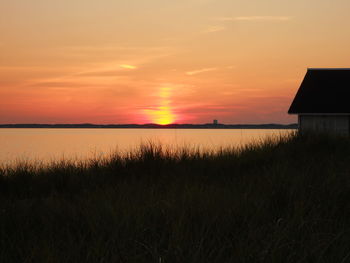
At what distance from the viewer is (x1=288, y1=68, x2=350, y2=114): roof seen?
23750 millimetres

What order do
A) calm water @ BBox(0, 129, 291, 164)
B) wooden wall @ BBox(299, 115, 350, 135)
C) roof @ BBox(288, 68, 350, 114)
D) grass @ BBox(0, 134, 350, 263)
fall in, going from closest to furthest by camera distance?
1. grass @ BBox(0, 134, 350, 263)
2. calm water @ BBox(0, 129, 291, 164)
3. wooden wall @ BBox(299, 115, 350, 135)
4. roof @ BBox(288, 68, 350, 114)

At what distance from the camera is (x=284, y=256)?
157 inches

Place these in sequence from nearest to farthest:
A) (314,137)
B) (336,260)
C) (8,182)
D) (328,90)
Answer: (336,260) → (8,182) → (314,137) → (328,90)

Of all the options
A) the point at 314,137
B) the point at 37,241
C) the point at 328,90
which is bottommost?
the point at 37,241

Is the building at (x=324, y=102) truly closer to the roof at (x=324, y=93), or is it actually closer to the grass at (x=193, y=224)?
the roof at (x=324, y=93)

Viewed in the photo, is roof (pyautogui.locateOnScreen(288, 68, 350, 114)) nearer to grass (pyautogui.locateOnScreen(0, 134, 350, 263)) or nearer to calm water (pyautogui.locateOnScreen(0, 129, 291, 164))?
calm water (pyautogui.locateOnScreen(0, 129, 291, 164))

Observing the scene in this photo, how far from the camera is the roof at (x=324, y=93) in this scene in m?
23.8

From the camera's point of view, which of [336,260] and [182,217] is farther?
[182,217]

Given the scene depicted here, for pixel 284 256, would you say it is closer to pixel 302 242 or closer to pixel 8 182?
pixel 302 242

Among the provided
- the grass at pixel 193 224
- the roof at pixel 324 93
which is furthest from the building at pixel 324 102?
the grass at pixel 193 224

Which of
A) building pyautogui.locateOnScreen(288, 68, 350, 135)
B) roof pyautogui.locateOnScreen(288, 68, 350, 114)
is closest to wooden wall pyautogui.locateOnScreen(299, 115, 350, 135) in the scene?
building pyautogui.locateOnScreen(288, 68, 350, 135)

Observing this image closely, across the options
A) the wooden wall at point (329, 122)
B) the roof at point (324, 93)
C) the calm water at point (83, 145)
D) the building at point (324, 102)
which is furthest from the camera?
the roof at point (324, 93)

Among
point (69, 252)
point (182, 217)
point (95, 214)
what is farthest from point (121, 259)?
point (95, 214)

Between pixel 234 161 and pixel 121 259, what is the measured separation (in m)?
7.26
